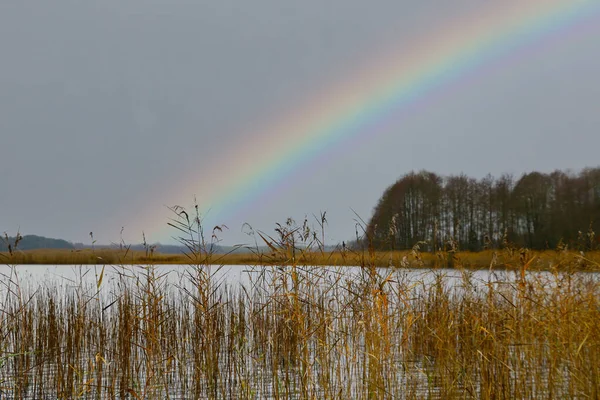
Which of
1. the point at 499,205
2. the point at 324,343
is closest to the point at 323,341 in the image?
the point at 324,343

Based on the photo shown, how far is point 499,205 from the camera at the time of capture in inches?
1159

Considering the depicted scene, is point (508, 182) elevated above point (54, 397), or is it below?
above

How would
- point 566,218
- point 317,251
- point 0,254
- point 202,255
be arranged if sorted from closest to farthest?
point 202,255 < point 317,251 < point 0,254 < point 566,218

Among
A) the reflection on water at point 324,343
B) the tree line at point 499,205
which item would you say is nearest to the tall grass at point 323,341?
the reflection on water at point 324,343

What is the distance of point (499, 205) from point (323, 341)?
28.0 meters

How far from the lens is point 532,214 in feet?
87.8

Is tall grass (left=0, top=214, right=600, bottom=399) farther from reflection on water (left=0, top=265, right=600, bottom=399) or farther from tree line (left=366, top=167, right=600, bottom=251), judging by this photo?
tree line (left=366, top=167, right=600, bottom=251)

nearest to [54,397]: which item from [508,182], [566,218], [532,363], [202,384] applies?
[202,384]

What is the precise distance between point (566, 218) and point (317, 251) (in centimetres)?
2402

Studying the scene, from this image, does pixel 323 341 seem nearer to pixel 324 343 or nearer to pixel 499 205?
pixel 324 343

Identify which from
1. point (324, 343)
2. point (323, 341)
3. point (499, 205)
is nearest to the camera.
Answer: point (324, 343)

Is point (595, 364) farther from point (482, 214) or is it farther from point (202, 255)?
point (482, 214)

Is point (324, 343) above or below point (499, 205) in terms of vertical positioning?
below

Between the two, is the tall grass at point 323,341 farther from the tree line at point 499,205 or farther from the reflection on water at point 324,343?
the tree line at point 499,205
